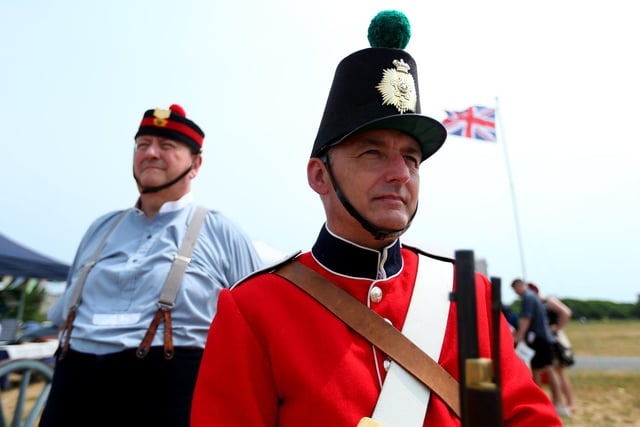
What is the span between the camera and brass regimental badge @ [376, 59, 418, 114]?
1.69 metres

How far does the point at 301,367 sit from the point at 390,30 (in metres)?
1.14

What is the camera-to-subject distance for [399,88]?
1.74m

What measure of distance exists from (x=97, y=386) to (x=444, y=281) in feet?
5.37

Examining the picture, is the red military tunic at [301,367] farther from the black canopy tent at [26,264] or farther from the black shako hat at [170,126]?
the black canopy tent at [26,264]

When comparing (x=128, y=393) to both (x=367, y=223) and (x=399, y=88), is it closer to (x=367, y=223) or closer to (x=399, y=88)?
(x=367, y=223)

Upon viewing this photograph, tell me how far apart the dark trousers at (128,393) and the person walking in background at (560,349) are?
21.4 ft

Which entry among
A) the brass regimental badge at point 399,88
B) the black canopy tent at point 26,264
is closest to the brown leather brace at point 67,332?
the brass regimental badge at point 399,88

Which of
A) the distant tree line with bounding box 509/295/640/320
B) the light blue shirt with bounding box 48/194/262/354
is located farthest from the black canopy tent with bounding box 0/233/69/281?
the distant tree line with bounding box 509/295/640/320

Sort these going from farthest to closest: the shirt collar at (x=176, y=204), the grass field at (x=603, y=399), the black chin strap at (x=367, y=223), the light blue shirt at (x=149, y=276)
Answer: the grass field at (x=603, y=399), the shirt collar at (x=176, y=204), the light blue shirt at (x=149, y=276), the black chin strap at (x=367, y=223)

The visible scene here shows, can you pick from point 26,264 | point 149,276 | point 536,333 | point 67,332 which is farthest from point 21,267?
point 536,333

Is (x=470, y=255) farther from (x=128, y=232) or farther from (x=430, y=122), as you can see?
(x=128, y=232)

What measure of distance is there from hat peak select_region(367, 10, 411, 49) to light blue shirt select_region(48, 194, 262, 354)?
1411 millimetres

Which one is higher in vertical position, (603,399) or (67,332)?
(67,332)

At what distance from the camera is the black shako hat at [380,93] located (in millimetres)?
1662
